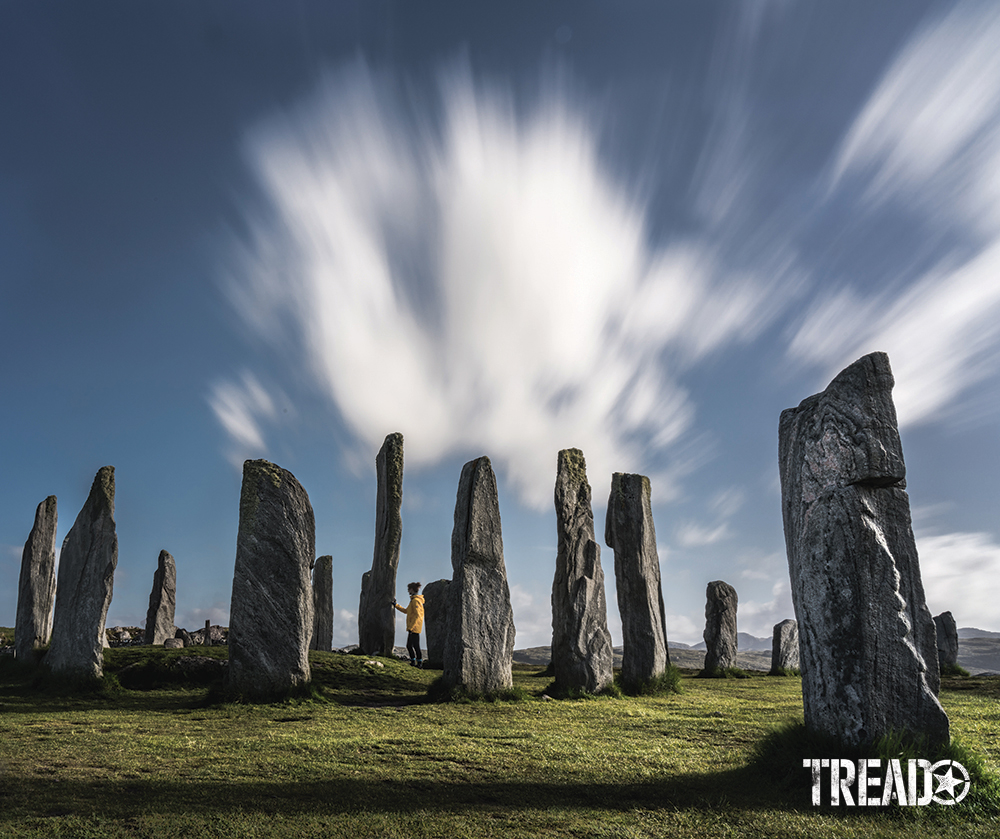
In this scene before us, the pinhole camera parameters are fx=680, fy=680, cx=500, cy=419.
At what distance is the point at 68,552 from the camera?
1323cm

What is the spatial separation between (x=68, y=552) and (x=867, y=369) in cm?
1405

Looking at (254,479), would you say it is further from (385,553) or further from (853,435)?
(853,435)

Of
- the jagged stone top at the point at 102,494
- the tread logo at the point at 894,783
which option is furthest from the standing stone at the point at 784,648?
the jagged stone top at the point at 102,494

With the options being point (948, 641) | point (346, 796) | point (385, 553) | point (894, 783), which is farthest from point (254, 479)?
point (948, 641)

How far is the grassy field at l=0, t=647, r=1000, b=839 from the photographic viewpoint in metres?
4.38

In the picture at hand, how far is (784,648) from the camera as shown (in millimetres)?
21297

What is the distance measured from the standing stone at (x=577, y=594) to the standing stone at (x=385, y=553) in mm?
6089

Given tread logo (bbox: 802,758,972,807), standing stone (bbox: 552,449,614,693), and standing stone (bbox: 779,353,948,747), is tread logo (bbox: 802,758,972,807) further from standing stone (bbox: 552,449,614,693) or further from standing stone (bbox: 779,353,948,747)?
standing stone (bbox: 552,449,614,693)

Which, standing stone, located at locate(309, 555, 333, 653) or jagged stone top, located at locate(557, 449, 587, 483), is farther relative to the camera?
standing stone, located at locate(309, 555, 333, 653)

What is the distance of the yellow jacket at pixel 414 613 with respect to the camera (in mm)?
15625

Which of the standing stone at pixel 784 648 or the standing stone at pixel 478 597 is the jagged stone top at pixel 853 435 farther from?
the standing stone at pixel 784 648

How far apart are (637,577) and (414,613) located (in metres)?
5.38

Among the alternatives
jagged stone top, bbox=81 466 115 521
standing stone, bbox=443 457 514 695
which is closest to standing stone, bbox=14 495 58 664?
jagged stone top, bbox=81 466 115 521

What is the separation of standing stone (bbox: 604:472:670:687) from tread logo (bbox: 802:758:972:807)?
8173mm
